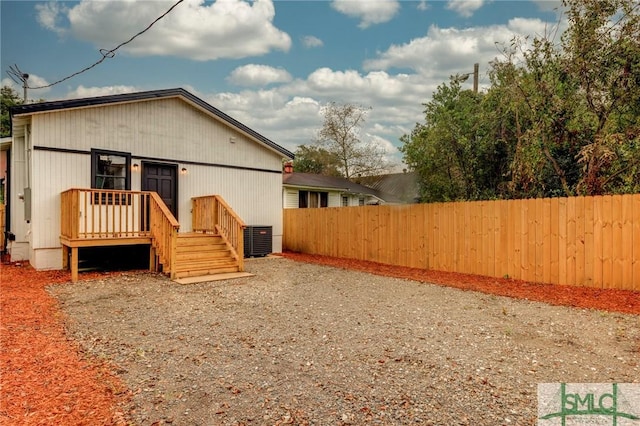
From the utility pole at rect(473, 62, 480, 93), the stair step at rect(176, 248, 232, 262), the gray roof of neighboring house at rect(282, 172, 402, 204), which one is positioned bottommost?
the stair step at rect(176, 248, 232, 262)

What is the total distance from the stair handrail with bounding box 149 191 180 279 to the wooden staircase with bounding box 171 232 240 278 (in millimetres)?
211

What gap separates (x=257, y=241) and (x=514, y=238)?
7282 mm

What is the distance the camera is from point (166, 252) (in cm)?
786

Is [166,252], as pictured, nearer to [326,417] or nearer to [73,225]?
[73,225]

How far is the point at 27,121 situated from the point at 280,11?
653 cm

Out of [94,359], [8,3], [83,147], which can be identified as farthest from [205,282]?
[8,3]

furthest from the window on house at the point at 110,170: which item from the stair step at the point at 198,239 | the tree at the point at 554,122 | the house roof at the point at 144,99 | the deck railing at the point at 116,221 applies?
the tree at the point at 554,122

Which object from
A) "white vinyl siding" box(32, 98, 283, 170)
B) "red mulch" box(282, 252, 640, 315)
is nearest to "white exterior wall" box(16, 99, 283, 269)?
"white vinyl siding" box(32, 98, 283, 170)

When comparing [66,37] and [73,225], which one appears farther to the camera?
[66,37]

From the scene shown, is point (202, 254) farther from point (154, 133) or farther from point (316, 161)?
point (316, 161)

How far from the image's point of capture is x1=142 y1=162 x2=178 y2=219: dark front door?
9.62 metres

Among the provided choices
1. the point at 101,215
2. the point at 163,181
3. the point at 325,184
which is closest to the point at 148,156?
the point at 163,181

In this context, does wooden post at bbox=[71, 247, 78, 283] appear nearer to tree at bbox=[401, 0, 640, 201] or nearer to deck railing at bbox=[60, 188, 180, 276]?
deck railing at bbox=[60, 188, 180, 276]

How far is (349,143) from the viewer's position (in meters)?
25.8
